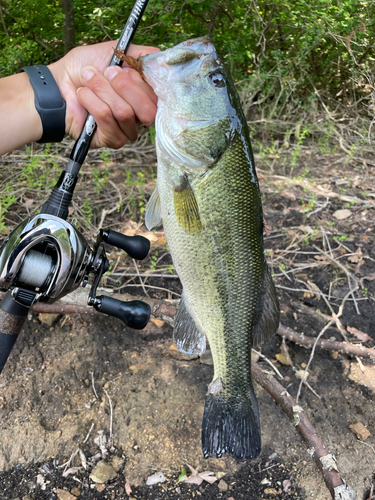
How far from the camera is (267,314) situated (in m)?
1.75

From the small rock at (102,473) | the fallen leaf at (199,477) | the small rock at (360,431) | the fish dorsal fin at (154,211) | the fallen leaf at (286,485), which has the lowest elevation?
the small rock at (360,431)

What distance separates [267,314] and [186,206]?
2.03 feet

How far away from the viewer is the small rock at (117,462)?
7.23 feet

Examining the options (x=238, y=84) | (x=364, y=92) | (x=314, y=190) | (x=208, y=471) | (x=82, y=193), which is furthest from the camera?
(x=364, y=92)

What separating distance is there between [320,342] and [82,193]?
2569mm

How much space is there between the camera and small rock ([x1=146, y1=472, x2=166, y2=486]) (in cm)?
216

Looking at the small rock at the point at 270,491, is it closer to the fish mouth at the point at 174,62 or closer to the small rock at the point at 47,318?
the small rock at the point at 47,318

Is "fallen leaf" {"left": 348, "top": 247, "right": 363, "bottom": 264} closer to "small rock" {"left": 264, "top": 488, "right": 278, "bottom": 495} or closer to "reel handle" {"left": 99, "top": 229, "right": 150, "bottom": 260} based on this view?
"small rock" {"left": 264, "top": 488, "right": 278, "bottom": 495}

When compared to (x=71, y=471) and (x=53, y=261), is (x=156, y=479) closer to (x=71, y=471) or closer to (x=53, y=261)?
(x=71, y=471)

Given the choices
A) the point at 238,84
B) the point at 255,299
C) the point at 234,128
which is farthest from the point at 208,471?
the point at 238,84

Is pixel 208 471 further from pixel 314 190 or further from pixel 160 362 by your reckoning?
pixel 314 190

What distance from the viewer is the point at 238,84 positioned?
545 cm

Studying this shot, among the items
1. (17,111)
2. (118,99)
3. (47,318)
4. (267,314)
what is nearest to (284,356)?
(267,314)

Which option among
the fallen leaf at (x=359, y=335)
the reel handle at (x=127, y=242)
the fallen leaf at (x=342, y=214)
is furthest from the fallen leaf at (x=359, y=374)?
the reel handle at (x=127, y=242)
